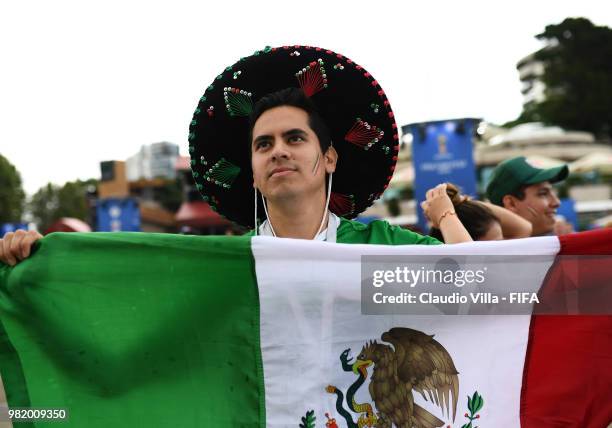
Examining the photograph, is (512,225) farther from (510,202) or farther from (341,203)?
(341,203)

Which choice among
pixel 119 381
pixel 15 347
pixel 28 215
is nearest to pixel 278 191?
pixel 119 381

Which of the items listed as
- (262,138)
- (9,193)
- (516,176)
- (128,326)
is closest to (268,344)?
(128,326)

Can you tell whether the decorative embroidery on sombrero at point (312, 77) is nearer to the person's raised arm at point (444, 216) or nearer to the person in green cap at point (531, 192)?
the person's raised arm at point (444, 216)

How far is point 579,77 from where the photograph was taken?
48.1 m

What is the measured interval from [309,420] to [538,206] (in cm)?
243

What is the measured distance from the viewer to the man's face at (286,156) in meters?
2.05

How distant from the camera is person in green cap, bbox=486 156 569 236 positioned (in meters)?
3.78

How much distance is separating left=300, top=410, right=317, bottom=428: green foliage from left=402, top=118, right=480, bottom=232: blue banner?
36.6 feet

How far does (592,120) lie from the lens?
159 ft

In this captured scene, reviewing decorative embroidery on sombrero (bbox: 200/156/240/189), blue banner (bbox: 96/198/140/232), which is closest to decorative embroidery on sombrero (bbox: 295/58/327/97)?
decorative embroidery on sombrero (bbox: 200/156/240/189)

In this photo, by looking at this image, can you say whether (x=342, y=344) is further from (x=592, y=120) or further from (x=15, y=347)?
(x=592, y=120)

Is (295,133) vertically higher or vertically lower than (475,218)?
higher

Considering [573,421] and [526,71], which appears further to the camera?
[526,71]

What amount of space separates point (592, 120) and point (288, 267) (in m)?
50.9
